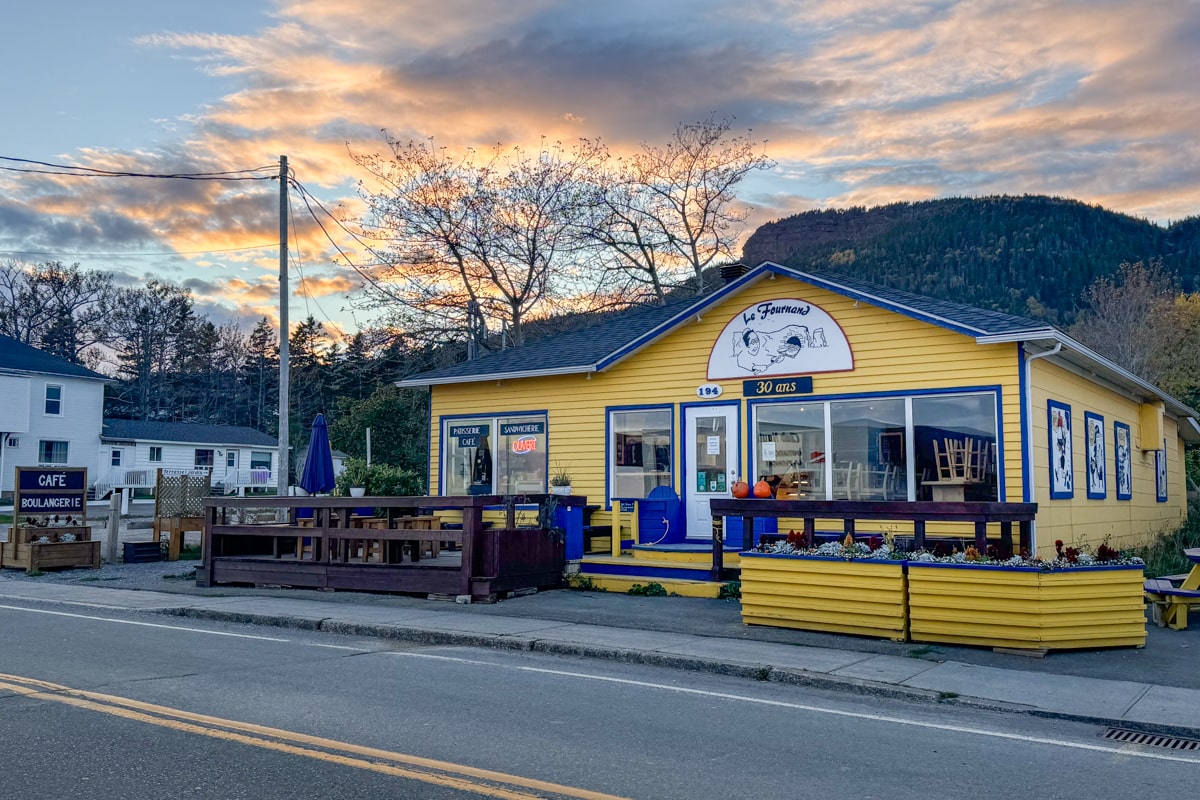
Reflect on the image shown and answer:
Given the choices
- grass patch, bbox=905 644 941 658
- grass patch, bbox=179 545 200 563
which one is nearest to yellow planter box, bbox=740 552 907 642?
grass patch, bbox=905 644 941 658

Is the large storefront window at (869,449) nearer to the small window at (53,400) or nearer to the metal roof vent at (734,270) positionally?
the metal roof vent at (734,270)

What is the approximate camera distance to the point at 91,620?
12.1 metres

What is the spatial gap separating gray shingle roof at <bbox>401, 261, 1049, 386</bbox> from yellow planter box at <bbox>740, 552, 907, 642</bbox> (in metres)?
4.35

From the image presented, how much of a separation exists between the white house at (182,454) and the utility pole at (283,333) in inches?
1154

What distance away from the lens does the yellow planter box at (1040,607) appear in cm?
973

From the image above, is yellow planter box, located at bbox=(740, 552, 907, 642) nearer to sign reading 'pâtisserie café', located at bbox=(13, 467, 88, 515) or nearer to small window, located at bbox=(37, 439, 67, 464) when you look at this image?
sign reading 'pâtisserie café', located at bbox=(13, 467, 88, 515)

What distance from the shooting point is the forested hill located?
75250 millimetres

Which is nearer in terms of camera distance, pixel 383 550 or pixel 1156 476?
pixel 383 550

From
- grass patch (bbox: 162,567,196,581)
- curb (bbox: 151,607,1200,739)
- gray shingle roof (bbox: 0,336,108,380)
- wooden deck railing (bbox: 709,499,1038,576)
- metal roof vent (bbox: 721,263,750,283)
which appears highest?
gray shingle roof (bbox: 0,336,108,380)

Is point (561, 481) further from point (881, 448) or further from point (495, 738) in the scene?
point (495, 738)

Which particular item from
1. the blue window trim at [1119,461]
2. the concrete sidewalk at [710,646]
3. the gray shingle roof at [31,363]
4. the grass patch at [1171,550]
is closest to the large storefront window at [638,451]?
the concrete sidewalk at [710,646]

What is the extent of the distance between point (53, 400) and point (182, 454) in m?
10.1

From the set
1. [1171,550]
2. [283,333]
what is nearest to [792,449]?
[1171,550]

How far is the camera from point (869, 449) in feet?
47.7
